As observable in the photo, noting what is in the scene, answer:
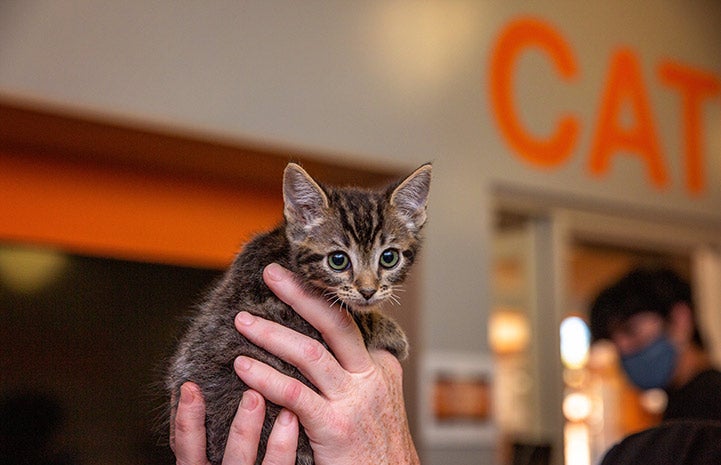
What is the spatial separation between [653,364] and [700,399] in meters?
0.49

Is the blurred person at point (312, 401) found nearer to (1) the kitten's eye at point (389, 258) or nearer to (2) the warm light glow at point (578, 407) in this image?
(1) the kitten's eye at point (389, 258)

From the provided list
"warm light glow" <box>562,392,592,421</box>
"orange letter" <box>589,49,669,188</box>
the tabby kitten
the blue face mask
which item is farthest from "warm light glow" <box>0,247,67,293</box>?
"warm light glow" <box>562,392,592,421</box>

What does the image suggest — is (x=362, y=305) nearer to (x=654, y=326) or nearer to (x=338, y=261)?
(x=338, y=261)

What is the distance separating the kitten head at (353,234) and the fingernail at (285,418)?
0.23 meters

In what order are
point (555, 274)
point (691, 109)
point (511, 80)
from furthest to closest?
point (691, 109) < point (555, 274) < point (511, 80)

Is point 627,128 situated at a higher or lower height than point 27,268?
higher

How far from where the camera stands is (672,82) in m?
4.54

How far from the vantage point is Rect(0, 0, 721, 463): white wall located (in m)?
2.64

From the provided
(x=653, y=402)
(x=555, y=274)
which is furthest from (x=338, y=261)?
(x=653, y=402)

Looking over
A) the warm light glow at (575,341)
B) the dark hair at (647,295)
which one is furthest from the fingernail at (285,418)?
the warm light glow at (575,341)

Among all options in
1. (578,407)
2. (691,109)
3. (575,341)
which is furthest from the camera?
(578,407)

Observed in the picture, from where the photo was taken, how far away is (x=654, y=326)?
323cm

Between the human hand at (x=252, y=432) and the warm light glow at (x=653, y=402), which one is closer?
the human hand at (x=252, y=432)

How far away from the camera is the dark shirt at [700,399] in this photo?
2689mm
